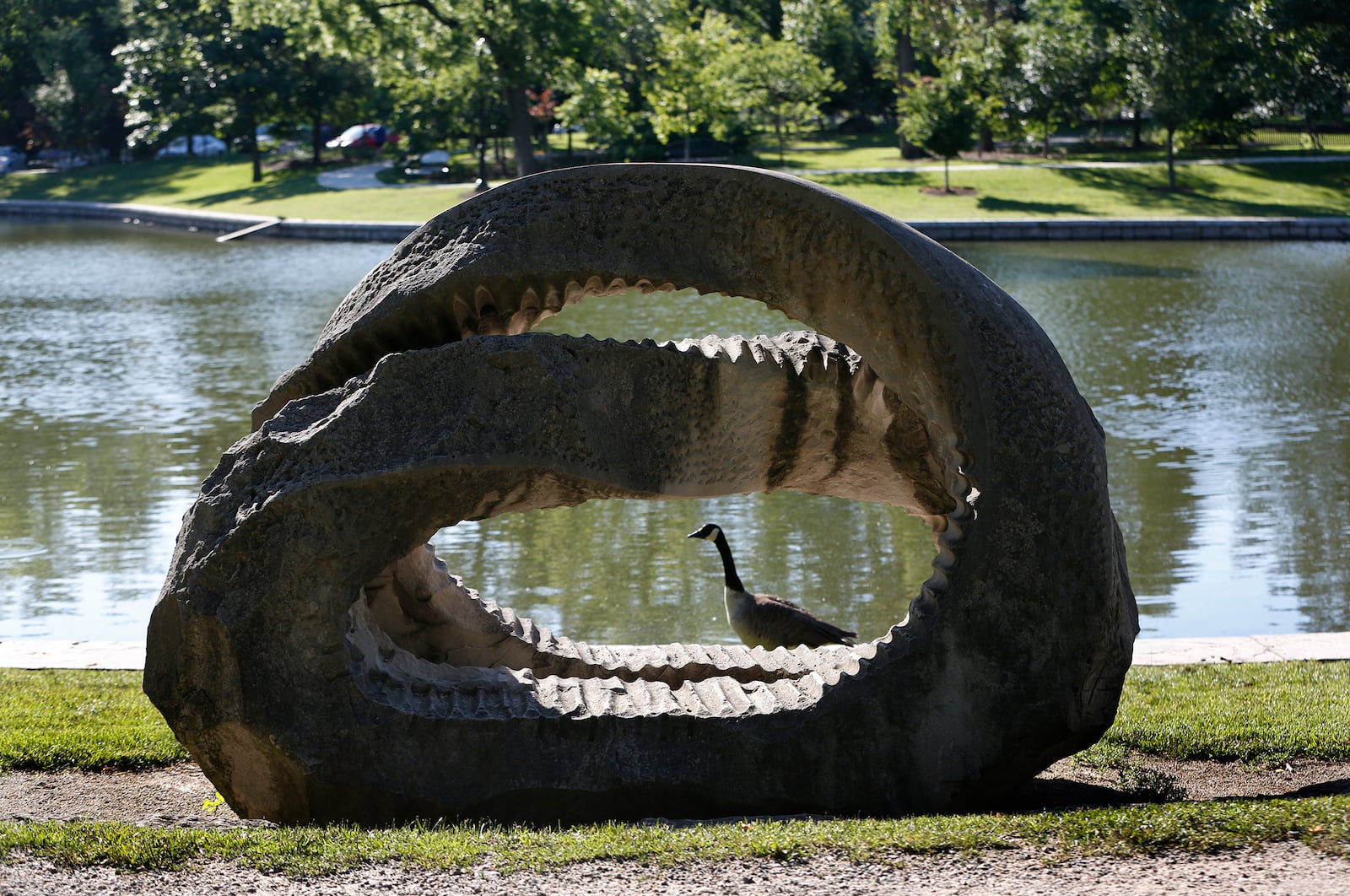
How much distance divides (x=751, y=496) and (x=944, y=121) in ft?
77.6

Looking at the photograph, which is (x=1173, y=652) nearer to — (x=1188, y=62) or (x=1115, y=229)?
(x=1115, y=229)

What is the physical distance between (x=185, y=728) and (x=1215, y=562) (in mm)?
7571

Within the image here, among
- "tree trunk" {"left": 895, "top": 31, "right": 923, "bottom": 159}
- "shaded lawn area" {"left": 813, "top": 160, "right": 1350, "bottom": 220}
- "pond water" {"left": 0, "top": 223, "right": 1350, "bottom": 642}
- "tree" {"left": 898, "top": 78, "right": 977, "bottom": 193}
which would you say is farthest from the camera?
"tree trunk" {"left": 895, "top": 31, "right": 923, "bottom": 159}

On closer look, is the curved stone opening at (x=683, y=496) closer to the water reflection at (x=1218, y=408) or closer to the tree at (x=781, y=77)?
the water reflection at (x=1218, y=408)

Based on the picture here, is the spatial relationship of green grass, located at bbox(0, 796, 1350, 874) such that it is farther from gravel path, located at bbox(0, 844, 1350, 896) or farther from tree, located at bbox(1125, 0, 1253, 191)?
tree, located at bbox(1125, 0, 1253, 191)

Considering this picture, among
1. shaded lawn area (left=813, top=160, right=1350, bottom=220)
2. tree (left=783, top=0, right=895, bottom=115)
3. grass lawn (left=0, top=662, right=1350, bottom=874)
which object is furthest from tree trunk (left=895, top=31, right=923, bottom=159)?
grass lawn (left=0, top=662, right=1350, bottom=874)

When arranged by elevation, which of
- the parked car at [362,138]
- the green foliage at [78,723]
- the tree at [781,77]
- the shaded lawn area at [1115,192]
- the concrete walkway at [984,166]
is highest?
the tree at [781,77]

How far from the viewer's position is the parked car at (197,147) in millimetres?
56750

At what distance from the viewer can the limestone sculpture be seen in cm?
521

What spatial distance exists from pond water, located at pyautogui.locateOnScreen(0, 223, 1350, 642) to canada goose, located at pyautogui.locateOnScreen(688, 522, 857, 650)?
1365 mm

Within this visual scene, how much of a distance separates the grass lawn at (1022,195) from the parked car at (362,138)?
8.35m

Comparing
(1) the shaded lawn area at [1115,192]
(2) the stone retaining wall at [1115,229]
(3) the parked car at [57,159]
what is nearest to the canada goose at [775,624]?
(2) the stone retaining wall at [1115,229]

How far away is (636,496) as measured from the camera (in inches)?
219

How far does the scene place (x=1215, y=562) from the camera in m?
10.4
